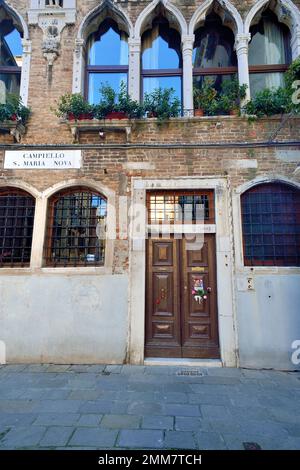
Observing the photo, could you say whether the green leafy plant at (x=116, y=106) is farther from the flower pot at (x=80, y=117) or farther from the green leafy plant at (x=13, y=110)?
the green leafy plant at (x=13, y=110)

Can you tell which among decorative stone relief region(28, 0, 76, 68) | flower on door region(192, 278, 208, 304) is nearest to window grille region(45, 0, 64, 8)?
decorative stone relief region(28, 0, 76, 68)

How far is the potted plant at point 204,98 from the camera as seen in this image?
6.00 meters

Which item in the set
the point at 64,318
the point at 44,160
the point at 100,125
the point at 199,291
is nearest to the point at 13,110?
the point at 44,160

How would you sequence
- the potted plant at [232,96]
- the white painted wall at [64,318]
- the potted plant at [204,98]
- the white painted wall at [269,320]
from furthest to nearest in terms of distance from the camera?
the potted plant at [204,98] → the potted plant at [232,96] → the white painted wall at [64,318] → the white painted wall at [269,320]

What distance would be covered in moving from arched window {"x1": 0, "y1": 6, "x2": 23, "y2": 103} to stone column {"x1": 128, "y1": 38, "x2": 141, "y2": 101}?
2.65 meters

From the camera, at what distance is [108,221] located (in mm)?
5738

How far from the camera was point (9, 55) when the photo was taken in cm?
695

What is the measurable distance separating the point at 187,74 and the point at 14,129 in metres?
3.92

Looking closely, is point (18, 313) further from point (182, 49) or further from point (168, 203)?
point (182, 49)

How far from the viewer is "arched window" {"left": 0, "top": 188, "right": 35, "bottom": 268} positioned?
19.1 feet

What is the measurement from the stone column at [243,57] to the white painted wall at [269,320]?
4052 mm

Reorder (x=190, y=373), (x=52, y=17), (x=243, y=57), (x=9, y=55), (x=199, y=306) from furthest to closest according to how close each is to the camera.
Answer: (x=9, y=55)
(x=52, y=17)
(x=243, y=57)
(x=199, y=306)
(x=190, y=373)

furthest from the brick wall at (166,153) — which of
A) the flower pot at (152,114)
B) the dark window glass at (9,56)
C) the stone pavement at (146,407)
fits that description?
the stone pavement at (146,407)

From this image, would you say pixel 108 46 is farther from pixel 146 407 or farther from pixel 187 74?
pixel 146 407
